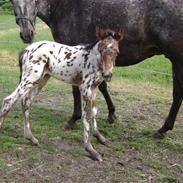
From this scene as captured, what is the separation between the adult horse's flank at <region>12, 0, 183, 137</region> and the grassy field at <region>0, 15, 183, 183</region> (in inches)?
19.2

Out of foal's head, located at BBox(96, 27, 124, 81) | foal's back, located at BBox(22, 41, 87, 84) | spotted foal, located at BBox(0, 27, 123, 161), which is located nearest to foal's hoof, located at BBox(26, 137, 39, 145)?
spotted foal, located at BBox(0, 27, 123, 161)

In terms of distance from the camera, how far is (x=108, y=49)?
522cm

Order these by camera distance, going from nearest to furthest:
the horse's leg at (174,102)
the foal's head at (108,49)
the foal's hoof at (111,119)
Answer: the foal's head at (108,49) < the horse's leg at (174,102) < the foal's hoof at (111,119)

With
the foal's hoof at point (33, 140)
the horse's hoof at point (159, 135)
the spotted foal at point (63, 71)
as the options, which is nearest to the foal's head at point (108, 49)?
the spotted foal at point (63, 71)

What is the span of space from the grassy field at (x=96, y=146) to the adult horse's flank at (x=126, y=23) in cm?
49

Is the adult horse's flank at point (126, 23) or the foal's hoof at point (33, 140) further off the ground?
the adult horse's flank at point (126, 23)

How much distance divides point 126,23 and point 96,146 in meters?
1.66

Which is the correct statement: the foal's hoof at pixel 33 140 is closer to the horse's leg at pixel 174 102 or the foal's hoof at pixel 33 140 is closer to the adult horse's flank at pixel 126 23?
the adult horse's flank at pixel 126 23

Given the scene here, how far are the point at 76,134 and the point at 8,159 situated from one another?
4.44 ft

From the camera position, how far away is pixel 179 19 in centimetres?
612

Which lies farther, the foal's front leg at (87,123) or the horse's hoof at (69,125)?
the horse's hoof at (69,125)

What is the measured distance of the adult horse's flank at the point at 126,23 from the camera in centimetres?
616

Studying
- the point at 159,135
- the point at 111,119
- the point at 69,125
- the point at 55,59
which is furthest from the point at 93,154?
the point at 111,119

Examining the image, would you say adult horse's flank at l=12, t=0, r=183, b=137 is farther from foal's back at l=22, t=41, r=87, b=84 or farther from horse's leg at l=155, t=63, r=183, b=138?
foal's back at l=22, t=41, r=87, b=84
